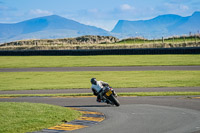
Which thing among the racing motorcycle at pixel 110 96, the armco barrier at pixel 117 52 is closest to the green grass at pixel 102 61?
the armco barrier at pixel 117 52

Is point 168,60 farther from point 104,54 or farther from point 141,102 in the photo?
point 141,102

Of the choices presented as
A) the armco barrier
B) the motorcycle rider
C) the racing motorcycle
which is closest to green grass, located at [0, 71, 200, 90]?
the motorcycle rider

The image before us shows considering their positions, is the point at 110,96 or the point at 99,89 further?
the point at 99,89

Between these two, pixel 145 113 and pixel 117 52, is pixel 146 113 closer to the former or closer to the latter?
pixel 145 113

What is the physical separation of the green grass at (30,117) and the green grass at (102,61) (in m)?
28.3

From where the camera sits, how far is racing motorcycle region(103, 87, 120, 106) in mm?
14286

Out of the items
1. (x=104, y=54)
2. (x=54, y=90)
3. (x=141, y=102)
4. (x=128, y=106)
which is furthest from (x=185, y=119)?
(x=104, y=54)

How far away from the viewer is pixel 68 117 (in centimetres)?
1200

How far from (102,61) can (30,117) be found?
1383 inches

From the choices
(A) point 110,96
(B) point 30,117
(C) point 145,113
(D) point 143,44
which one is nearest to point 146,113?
(C) point 145,113

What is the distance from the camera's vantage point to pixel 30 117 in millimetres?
11758

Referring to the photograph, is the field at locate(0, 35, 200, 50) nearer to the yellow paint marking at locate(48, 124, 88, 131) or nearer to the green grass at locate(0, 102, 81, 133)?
the green grass at locate(0, 102, 81, 133)

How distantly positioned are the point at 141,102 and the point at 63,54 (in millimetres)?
38719

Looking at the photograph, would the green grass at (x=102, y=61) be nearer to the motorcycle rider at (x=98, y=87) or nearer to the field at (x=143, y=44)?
the field at (x=143, y=44)
